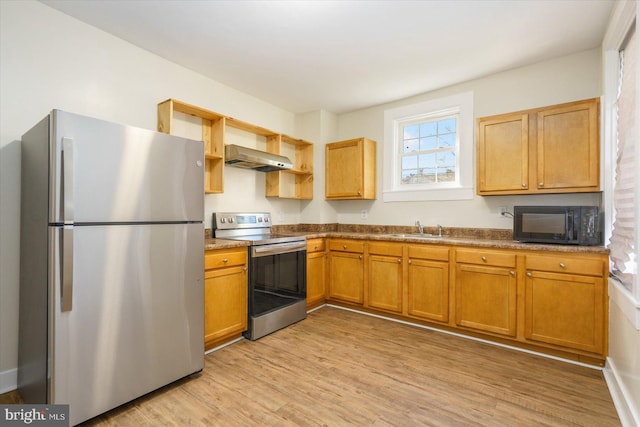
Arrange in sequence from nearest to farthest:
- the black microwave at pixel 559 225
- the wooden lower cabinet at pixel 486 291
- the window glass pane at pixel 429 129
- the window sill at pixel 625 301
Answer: the window sill at pixel 625 301
the black microwave at pixel 559 225
the wooden lower cabinet at pixel 486 291
the window glass pane at pixel 429 129

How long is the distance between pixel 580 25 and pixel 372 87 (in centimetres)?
184

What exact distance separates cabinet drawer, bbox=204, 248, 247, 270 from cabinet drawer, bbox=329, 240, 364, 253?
1340mm

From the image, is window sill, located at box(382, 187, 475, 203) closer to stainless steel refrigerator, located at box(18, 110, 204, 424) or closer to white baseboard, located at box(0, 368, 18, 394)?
stainless steel refrigerator, located at box(18, 110, 204, 424)

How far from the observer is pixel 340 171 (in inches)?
164

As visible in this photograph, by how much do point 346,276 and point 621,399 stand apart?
7.98ft

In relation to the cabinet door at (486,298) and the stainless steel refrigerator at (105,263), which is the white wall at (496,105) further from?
the stainless steel refrigerator at (105,263)

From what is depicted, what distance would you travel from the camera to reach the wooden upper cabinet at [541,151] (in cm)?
253

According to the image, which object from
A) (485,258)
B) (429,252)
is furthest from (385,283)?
(485,258)

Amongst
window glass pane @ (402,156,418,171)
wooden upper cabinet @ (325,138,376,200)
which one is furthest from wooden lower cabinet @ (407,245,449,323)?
window glass pane @ (402,156,418,171)

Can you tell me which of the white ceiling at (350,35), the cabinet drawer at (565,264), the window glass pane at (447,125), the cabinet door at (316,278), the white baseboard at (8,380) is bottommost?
the white baseboard at (8,380)

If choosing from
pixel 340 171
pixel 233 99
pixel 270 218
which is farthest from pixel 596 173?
pixel 233 99

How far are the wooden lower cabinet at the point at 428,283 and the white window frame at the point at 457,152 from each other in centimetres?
83

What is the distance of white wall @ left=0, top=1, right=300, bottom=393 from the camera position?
205 cm

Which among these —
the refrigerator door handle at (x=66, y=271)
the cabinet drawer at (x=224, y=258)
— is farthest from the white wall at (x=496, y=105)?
the refrigerator door handle at (x=66, y=271)
